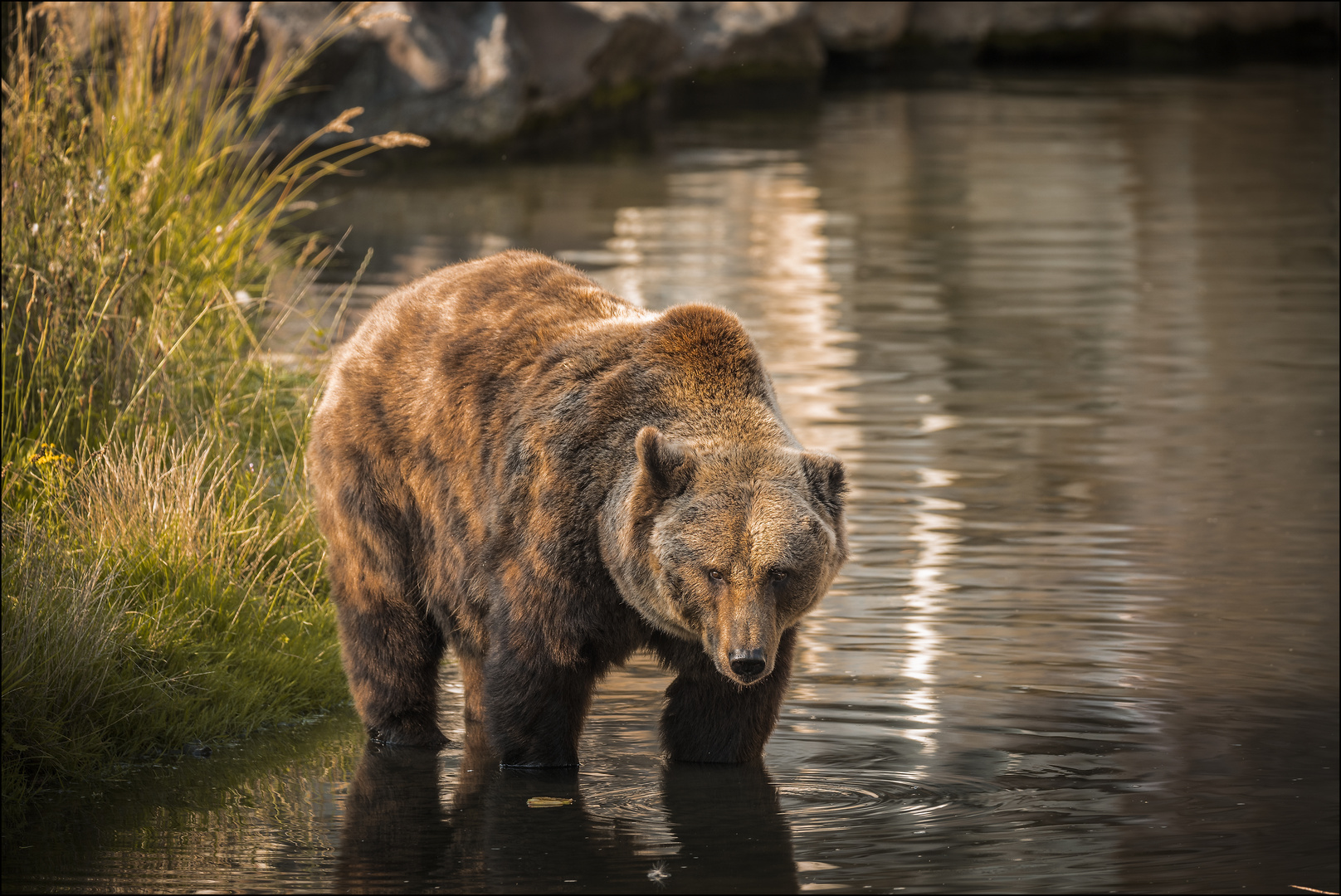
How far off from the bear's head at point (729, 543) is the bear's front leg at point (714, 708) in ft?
0.86

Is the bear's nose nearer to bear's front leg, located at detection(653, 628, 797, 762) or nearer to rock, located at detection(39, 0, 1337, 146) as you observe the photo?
bear's front leg, located at detection(653, 628, 797, 762)

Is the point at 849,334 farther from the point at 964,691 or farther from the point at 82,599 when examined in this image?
the point at 82,599

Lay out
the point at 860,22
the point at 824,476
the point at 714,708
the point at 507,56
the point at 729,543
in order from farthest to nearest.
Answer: the point at 860,22 < the point at 507,56 < the point at 714,708 < the point at 824,476 < the point at 729,543

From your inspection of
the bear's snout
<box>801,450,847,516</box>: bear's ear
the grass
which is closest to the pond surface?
the grass

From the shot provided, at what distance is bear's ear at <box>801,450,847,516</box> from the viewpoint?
553cm

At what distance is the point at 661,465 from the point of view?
17.8ft

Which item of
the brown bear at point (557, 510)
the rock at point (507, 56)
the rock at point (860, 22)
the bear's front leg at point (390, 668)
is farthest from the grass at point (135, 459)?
the rock at point (860, 22)

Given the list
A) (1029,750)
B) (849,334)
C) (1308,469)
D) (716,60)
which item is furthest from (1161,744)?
(716,60)

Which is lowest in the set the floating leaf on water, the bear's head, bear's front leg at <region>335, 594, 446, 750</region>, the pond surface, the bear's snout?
the pond surface

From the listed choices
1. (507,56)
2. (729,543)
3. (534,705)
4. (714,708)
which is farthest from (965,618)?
(507,56)

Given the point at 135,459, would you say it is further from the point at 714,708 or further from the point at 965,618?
the point at 965,618

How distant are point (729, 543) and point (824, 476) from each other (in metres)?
0.40

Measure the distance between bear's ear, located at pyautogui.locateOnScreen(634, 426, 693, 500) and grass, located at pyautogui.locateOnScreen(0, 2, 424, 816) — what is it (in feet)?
6.19

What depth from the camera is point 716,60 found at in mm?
26641
